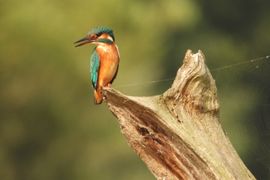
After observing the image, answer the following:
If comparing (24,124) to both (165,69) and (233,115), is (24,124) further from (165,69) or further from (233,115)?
(233,115)

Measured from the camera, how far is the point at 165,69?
452 inches

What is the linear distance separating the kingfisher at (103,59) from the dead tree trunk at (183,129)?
0.42 m

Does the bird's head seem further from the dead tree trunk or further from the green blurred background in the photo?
the green blurred background

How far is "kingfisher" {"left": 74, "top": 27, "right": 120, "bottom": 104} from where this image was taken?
416cm

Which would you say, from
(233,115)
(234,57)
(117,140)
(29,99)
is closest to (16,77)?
(29,99)

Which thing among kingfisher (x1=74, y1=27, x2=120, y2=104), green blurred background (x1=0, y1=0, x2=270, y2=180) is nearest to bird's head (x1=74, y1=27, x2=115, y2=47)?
kingfisher (x1=74, y1=27, x2=120, y2=104)

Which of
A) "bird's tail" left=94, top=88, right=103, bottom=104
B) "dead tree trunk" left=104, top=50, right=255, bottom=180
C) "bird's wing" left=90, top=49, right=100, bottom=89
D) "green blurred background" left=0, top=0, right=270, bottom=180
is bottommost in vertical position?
"dead tree trunk" left=104, top=50, right=255, bottom=180

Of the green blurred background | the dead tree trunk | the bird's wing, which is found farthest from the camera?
the green blurred background

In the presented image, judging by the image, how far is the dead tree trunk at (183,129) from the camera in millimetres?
3637

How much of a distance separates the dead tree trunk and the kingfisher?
1.39ft

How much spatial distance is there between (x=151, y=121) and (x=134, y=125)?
0.17ft

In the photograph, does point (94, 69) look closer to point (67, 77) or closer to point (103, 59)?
point (103, 59)

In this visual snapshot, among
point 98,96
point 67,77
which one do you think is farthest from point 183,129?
point 67,77

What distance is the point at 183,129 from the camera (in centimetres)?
367
